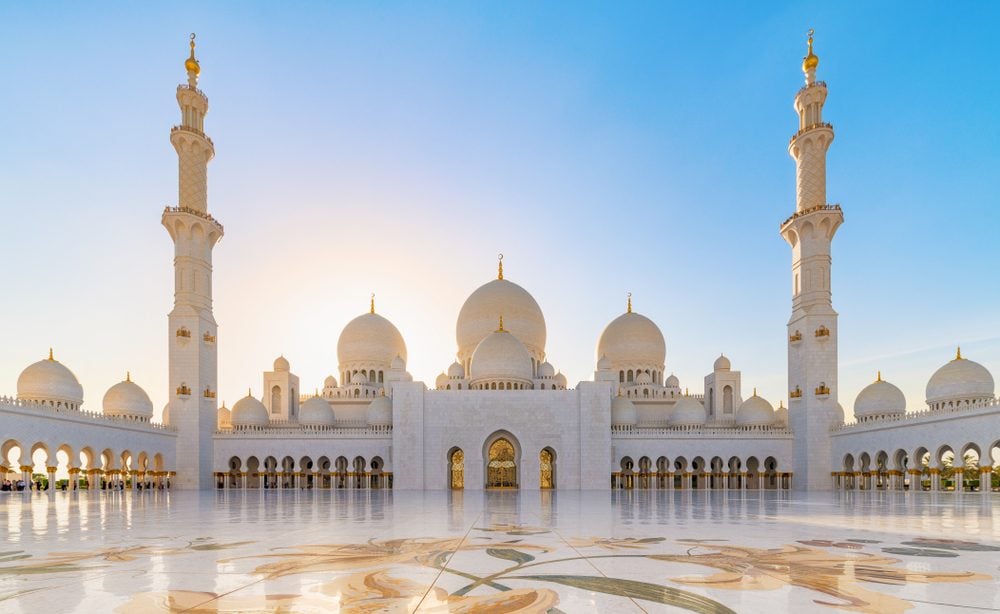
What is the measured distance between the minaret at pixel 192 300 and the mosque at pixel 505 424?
0.20ft

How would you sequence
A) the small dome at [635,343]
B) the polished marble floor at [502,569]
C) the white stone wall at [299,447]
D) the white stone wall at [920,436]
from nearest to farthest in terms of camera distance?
the polished marble floor at [502,569] → the white stone wall at [920,436] → the white stone wall at [299,447] → the small dome at [635,343]

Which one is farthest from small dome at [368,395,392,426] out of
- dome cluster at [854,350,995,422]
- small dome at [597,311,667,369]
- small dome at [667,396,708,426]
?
dome cluster at [854,350,995,422]

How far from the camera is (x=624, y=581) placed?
3.57m

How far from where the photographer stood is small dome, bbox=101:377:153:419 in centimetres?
2817

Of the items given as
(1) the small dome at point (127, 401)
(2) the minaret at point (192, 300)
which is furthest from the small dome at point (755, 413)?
(1) the small dome at point (127, 401)

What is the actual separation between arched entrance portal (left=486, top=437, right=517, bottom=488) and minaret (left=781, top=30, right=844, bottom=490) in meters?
12.4

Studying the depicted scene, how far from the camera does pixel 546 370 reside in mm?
33719

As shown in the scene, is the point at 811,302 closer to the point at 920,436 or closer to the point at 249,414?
the point at 920,436

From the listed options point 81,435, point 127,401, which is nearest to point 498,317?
point 127,401

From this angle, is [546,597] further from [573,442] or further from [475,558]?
[573,442]

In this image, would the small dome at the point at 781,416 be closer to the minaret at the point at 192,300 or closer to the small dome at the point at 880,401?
the small dome at the point at 880,401

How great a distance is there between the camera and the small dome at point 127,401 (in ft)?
92.4

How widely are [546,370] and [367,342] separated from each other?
1056cm

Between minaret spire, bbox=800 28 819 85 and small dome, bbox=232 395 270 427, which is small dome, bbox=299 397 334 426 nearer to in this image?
small dome, bbox=232 395 270 427
